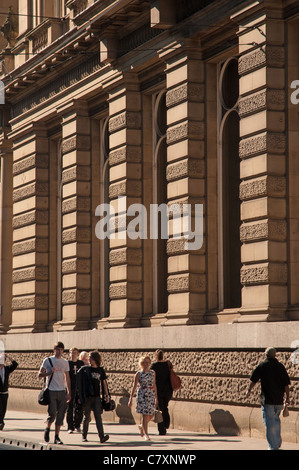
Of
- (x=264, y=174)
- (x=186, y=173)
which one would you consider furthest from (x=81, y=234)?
(x=264, y=174)

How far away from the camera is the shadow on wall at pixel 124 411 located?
27.9 meters

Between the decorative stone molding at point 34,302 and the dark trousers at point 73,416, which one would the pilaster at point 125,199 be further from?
the decorative stone molding at point 34,302

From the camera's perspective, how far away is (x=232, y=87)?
84.5 feet

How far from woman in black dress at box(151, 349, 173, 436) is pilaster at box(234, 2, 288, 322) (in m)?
2.23

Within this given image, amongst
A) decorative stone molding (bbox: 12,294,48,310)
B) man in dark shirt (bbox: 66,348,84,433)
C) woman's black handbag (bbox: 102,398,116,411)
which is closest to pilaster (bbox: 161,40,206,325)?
man in dark shirt (bbox: 66,348,84,433)

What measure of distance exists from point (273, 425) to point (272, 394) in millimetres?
493

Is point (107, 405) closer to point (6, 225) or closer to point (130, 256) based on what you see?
point (130, 256)

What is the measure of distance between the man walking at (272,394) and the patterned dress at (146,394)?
4.15m

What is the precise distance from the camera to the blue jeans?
18594mm

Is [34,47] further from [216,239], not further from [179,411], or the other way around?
[179,411]

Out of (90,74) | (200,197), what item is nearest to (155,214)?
(200,197)

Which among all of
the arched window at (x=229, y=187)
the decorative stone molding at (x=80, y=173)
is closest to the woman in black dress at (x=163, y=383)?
the arched window at (x=229, y=187)
